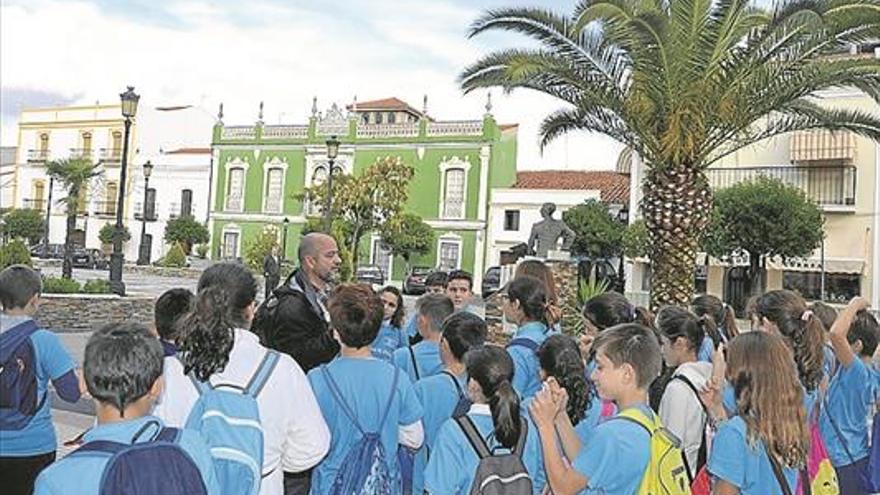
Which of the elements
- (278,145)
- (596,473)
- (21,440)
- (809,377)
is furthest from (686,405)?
(278,145)

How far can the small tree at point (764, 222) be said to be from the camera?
28.4 m

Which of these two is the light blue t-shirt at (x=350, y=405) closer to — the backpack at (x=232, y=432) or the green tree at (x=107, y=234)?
the backpack at (x=232, y=432)

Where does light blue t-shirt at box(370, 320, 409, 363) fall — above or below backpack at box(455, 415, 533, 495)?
above

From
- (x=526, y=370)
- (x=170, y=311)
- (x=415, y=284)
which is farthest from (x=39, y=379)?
(x=415, y=284)

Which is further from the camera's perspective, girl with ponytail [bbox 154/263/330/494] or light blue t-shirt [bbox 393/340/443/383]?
light blue t-shirt [bbox 393/340/443/383]

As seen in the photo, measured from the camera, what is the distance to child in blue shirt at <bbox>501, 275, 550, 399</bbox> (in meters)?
4.79

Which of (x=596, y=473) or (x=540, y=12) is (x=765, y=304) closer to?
(x=596, y=473)

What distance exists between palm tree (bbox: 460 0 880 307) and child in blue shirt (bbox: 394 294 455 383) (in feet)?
24.4

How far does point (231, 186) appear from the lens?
2109 inches

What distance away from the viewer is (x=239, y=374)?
330 centimetres

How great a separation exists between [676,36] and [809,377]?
832 centimetres

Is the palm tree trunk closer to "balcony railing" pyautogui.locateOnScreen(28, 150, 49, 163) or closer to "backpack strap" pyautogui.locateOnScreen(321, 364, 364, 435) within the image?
"backpack strap" pyautogui.locateOnScreen(321, 364, 364, 435)

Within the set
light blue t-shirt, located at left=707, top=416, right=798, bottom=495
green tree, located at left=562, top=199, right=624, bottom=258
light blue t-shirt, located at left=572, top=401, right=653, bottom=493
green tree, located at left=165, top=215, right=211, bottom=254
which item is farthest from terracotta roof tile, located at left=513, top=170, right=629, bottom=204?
light blue t-shirt, located at left=572, top=401, right=653, bottom=493

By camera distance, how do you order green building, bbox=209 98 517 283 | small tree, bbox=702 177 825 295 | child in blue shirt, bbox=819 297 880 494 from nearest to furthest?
child in blue shirt, bbox=819 297 880 494 → small tree, bbox=702 177 825 295 → green building, bbox=209 98 517 283
